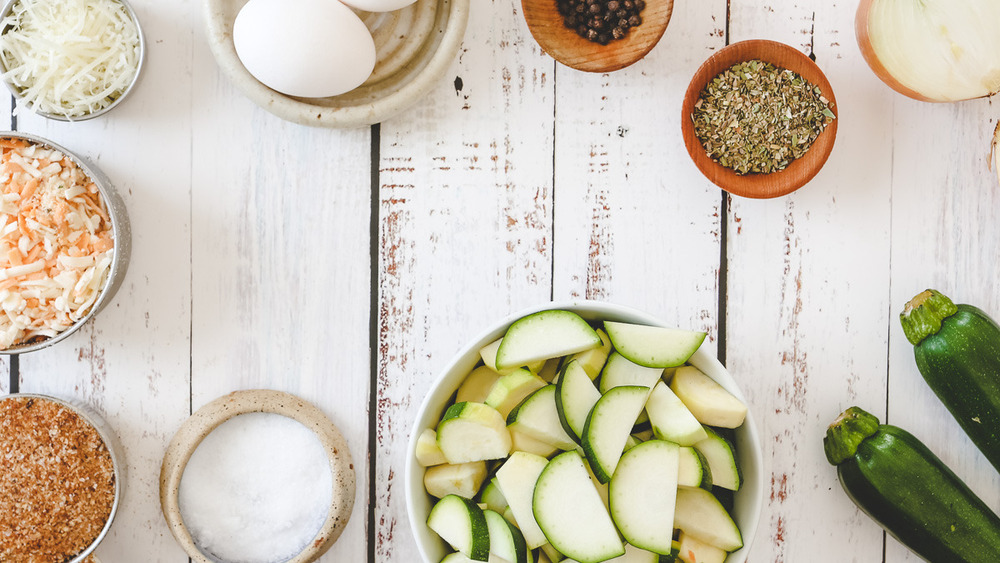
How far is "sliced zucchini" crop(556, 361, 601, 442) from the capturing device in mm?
910

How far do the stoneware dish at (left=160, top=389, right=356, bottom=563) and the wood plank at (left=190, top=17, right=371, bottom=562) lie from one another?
0.04 m

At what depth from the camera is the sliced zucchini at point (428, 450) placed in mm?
951

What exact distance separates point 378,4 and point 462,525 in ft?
2.25

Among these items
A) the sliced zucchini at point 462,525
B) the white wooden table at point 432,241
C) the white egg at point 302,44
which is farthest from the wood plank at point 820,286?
the white egg at point 302,44

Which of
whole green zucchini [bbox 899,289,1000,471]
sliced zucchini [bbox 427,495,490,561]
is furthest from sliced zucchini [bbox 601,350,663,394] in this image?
whole green zucchini [bbox 899,289,1000,471]

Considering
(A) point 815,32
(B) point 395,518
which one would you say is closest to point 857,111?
(A) point 815,32

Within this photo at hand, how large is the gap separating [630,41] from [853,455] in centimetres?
67

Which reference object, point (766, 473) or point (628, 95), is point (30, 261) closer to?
point (628, 95)

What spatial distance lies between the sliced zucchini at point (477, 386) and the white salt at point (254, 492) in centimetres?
24

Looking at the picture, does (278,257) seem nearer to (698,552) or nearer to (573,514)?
(573,514)

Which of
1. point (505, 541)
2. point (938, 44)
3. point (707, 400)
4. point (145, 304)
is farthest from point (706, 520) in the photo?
point (145, 304)

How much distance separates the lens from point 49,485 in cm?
105

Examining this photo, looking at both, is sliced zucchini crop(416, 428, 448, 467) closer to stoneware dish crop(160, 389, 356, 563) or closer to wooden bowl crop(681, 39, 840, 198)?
stoneware dish crop(160, 389, 356, 563)

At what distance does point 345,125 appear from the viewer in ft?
3.54
